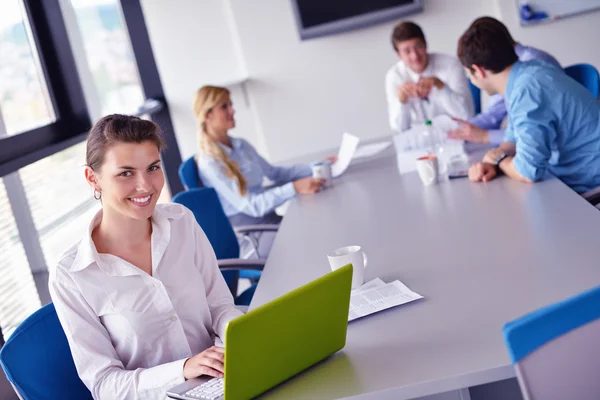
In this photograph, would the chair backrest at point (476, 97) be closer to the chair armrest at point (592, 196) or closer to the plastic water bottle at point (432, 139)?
the plastic water bottle at point (432, 139)

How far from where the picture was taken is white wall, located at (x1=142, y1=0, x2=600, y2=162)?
5355 millimetres

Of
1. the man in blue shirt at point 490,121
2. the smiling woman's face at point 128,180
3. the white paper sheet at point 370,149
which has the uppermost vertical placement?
the smiling woman's face at point 128,180

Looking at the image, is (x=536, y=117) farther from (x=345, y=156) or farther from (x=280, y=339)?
(x=280, y=339)

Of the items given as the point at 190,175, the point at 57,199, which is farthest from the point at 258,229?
the point at 57,199

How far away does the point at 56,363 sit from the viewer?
5.72 ft

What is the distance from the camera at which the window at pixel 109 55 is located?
195 inches

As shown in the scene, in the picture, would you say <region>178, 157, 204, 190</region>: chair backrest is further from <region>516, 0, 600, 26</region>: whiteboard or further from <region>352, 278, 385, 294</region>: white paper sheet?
<region>516, 0, 600, 26</region>: whiteboard

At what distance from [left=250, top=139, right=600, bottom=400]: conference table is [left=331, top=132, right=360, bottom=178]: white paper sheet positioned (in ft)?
1.01

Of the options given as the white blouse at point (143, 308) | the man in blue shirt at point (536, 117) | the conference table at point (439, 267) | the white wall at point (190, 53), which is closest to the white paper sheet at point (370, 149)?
the conference table at point (439, 267)

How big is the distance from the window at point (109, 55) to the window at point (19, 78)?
2.93 feet

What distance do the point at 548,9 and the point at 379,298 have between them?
13.5ft

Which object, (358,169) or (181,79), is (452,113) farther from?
(181,79)

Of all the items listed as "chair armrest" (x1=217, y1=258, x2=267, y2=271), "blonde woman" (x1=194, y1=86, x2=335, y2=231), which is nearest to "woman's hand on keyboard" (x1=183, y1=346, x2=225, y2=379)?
"chair armrest" (x1=217, y1=258, x2=267, y2=271)

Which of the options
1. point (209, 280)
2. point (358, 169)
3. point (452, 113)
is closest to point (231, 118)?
point (358, 169)
